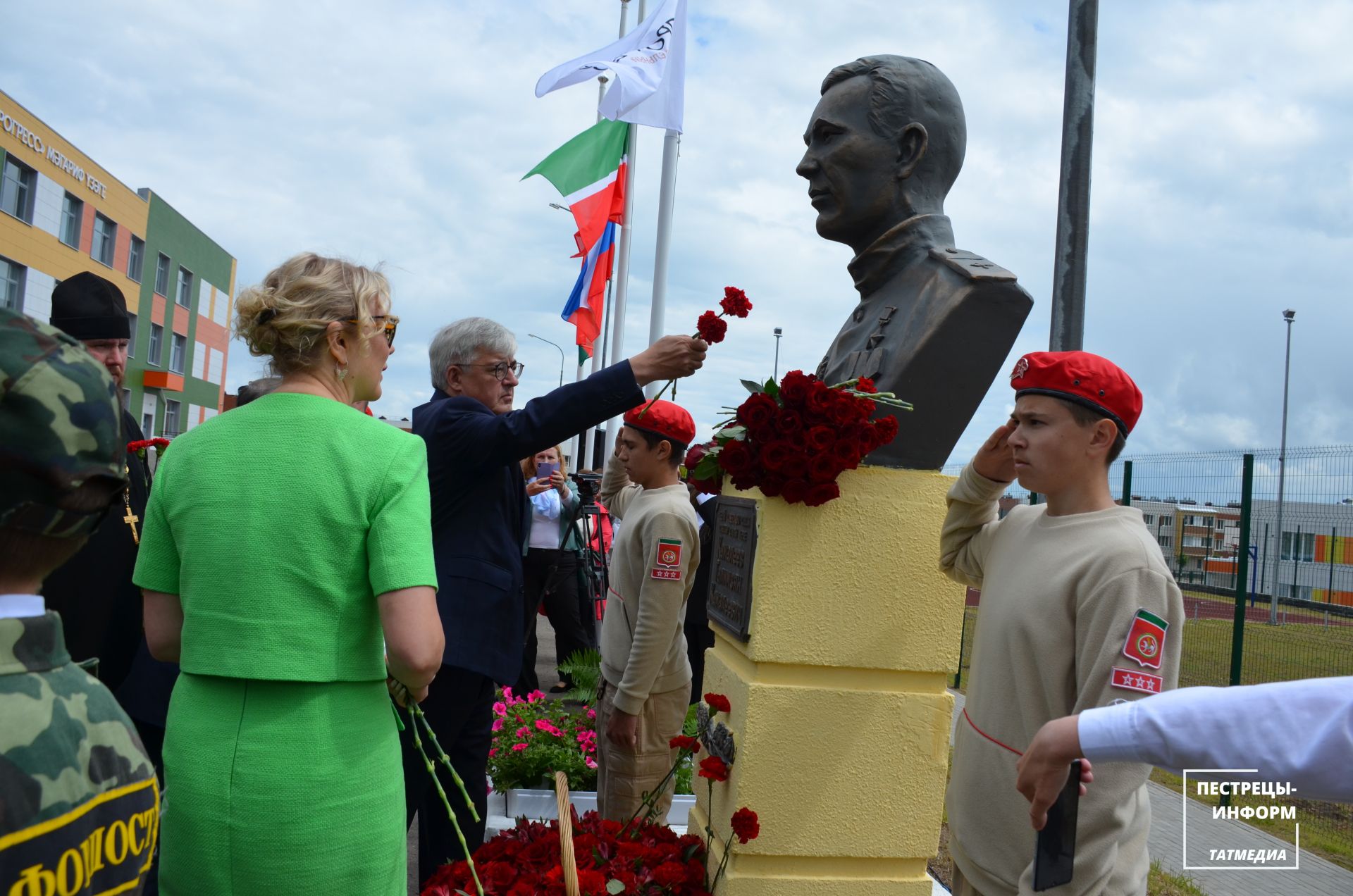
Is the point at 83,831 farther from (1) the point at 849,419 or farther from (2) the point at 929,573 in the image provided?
(2) the point at 929,573

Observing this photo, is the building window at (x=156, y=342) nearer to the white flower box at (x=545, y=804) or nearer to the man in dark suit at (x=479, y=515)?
the white flower box at (x=545, y=804)

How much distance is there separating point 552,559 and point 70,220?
32931mm

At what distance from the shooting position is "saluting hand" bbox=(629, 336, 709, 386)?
2.81 meters

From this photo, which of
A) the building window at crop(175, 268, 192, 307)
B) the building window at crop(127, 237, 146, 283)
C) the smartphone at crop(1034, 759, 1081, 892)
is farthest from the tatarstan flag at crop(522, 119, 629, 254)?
the building window at crop(175, 268, 192, 307)

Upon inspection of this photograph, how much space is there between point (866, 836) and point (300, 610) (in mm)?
1747

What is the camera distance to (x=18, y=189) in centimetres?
2967

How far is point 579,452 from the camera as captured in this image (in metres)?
16.9

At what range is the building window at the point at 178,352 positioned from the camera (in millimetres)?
44312


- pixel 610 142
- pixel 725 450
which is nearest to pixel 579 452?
pixel 610 142

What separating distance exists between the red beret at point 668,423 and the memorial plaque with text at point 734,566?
72 cm

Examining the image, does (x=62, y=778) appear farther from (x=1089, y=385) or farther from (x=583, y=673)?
(x=583, y=673)

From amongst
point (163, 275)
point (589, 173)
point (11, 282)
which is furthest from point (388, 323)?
point (163, 275)

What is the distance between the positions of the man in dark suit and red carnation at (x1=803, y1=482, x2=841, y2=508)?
49cm

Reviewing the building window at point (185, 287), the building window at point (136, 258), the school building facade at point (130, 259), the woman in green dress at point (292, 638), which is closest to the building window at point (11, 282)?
the school building facade at point (130, 259)
